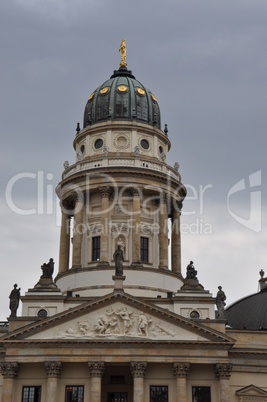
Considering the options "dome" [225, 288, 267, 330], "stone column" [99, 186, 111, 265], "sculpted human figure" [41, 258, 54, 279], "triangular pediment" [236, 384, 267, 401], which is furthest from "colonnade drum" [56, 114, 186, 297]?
"triangular pediment" [236, 384, 267, 401]

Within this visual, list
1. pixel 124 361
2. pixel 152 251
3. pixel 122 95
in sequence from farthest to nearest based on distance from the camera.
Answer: pixel 122 95
pixel 152 251
pixel 124 361

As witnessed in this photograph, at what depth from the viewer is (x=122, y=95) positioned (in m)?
64.7

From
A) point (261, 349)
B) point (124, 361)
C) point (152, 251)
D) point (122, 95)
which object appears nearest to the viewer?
point (124, 361)

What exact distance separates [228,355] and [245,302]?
11803 millimetres

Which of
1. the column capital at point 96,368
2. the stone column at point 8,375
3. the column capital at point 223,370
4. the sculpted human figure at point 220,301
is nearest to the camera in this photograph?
the column capital at point 96,368

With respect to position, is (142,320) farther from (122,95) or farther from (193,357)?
(122,95)

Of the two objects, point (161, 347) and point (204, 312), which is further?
point (204, 312)

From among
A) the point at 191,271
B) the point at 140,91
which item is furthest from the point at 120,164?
the point at 191,271

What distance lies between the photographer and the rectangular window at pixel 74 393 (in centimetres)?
4805

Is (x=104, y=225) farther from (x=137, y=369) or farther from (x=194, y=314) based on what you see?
(x=137, y=369)

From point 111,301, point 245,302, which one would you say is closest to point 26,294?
point 111,301

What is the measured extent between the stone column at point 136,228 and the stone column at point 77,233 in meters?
5.04

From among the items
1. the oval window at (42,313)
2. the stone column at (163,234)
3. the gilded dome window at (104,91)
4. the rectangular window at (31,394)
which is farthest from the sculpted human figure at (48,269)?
the gilded dome window at (104,91)

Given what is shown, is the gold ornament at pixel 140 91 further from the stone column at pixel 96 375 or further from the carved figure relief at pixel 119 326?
the stone column at pixel 96 375
